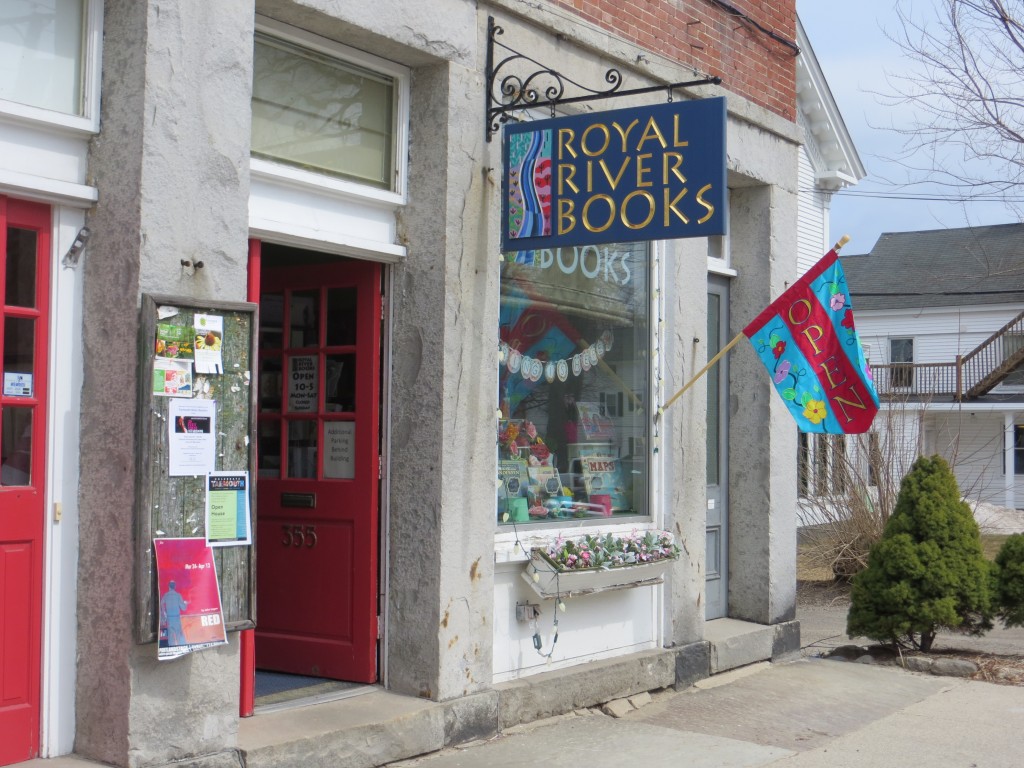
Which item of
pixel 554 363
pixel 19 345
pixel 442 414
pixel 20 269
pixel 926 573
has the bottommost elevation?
pixel 926 573

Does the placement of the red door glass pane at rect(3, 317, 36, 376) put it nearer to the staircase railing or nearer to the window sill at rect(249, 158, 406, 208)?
the window sill at rect(249, 158, 406, 208)

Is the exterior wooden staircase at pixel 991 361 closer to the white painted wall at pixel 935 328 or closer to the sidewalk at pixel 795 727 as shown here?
the white painted wall at pixel 935 328

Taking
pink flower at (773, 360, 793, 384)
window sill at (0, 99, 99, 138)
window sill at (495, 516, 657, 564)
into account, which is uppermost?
window sill at (0, 99, 99, 138)

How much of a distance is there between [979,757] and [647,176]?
3.50 meters

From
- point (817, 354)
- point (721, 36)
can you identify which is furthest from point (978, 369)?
point (817, 354)

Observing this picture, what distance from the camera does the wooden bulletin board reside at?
4.58 m

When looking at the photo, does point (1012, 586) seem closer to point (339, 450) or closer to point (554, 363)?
point (554, 363)

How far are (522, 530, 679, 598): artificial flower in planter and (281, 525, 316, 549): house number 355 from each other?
3.94 ft

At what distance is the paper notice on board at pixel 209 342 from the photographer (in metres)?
4.81

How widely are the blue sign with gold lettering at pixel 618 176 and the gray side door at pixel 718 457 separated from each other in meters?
3.03

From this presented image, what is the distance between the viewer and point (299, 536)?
21.8 feet

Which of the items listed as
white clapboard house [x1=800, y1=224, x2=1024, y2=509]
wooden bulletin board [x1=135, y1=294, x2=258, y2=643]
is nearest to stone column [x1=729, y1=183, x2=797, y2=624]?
wooden bulletin board [x1=135, y1=294, x2=258, y2=643]

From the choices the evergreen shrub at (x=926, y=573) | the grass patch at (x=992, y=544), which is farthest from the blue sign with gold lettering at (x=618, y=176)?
the grass patch at (x=992, y=544)

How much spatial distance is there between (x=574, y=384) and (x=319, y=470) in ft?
5.82
